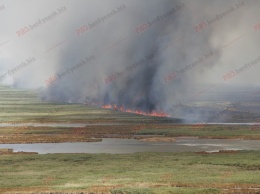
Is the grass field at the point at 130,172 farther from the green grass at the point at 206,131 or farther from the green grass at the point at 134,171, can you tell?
the green grass at the point at 206,131

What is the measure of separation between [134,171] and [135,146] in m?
24.3

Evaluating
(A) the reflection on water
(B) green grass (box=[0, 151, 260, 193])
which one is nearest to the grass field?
(B) green grass (box=[0, 151, 260, 193])

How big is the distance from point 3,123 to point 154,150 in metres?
64.9

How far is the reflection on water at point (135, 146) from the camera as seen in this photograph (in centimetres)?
7381

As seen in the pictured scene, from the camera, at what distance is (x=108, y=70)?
631 feet

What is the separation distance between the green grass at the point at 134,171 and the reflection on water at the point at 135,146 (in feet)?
21.7

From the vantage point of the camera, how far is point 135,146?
3093 inches

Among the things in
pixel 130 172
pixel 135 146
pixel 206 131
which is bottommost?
pixel 130 172

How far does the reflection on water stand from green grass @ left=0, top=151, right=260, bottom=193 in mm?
6620

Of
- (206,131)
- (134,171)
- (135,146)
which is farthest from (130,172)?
(206,131)

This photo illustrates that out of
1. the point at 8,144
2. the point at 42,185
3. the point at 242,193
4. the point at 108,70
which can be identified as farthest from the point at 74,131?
the point at 108,70

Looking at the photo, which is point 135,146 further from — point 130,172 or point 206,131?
point 206,131

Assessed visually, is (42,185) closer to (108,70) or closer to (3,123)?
(3,123)

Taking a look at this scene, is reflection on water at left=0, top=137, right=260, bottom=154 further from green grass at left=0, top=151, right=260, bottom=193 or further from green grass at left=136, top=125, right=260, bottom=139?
green grass at left=0, top=151, right=260, bottom=193
